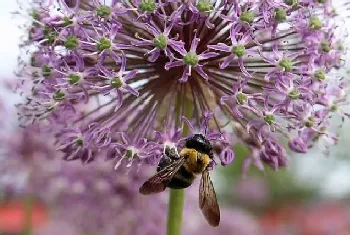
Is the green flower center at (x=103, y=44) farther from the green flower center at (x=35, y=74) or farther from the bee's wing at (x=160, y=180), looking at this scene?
the bee's wing at (x=160, y=180)

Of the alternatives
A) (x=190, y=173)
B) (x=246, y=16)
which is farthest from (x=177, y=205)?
(x=246, y=16)

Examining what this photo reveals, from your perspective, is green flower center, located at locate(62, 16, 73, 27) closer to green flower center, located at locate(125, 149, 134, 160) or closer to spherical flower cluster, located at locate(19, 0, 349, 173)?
spherical flower cluster, located at locate(19, 0, 349, 173)

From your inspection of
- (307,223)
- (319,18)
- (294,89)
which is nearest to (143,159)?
(294,89)

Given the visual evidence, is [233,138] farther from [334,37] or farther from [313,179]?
[313,179]

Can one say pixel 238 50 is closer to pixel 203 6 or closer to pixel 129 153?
pixel 203 6

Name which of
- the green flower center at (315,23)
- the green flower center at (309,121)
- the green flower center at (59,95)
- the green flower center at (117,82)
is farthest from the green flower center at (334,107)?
the green flower center at (59,95)

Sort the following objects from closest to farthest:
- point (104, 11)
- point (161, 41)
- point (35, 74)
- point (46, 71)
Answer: point (161, 41) < point (104, 11) < point (46, 71) < point (35, 74)
